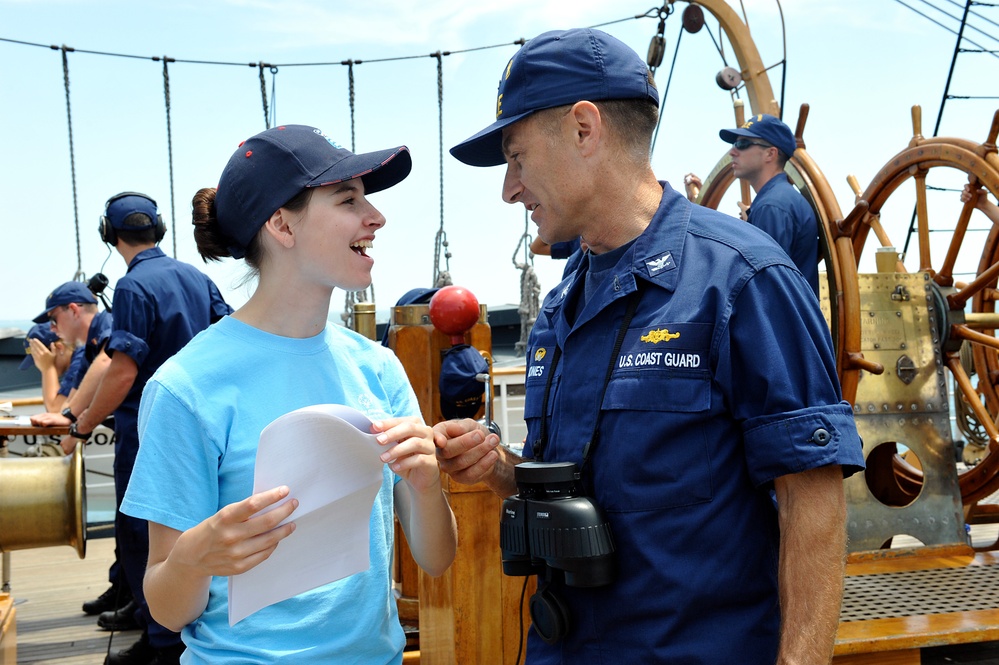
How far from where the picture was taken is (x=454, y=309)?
2.42 meters

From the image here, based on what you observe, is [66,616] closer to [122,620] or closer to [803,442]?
[122,620]

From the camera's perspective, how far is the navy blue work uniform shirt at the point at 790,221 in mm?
3729

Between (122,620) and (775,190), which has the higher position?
(775,190)

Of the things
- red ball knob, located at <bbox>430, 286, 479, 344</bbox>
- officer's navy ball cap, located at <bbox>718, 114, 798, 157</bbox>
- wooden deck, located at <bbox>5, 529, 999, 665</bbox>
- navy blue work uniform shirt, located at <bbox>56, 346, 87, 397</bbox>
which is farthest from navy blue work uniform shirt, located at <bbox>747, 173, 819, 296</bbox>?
navy blue work uniform shirt, located at <bbox>56, 346, 87, 397</bbox>

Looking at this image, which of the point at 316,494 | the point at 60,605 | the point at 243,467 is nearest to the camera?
the point at 316,494

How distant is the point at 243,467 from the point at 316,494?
165mm

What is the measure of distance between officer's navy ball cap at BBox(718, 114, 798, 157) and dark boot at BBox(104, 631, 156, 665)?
3.19 metres

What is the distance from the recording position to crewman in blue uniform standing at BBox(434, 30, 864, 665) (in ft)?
3.66

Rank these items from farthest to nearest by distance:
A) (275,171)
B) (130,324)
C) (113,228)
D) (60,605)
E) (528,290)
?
(528,290)
(60,605)
(113,228)
(130,324)
(275,171)

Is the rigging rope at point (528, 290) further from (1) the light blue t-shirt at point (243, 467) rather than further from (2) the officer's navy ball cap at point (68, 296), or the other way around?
(1) the light blue t-shirt at point (243, 467)

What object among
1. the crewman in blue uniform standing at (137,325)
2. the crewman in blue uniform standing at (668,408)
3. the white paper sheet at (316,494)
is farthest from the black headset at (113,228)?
the white paper sheet at (316,494)

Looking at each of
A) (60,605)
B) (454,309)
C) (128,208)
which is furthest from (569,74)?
(60,605)

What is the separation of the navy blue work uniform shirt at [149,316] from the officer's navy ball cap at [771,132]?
7.79 ft

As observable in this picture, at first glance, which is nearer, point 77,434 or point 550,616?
point 550,616
